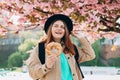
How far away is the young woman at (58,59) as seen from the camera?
224 centimetres

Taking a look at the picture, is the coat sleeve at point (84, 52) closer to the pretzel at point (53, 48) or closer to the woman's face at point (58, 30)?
the woman's face at point (58, 30)

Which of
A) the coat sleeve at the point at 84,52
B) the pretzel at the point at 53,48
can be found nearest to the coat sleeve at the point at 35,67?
the pretzel at the point at 53,48

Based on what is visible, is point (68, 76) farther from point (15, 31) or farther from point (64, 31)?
point (15, 31)

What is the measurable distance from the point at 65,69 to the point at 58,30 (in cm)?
27

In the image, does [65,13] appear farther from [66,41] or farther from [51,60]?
[51,60]

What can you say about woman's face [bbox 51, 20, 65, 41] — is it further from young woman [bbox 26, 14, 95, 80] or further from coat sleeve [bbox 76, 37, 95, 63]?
coat sleeve [bbox 76, 37, 95, 63]

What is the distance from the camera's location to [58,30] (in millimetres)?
2340

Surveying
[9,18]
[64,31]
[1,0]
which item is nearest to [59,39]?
[64,31]

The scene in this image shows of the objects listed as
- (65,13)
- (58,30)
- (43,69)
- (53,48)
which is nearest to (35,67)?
(43,69)

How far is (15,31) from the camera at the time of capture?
164 inches

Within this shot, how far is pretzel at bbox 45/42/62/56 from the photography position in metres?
2.19

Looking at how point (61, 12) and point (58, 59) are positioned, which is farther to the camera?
point (61, 12)

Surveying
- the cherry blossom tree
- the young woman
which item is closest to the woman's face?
the young woman

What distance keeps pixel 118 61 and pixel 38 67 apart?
911 inches
